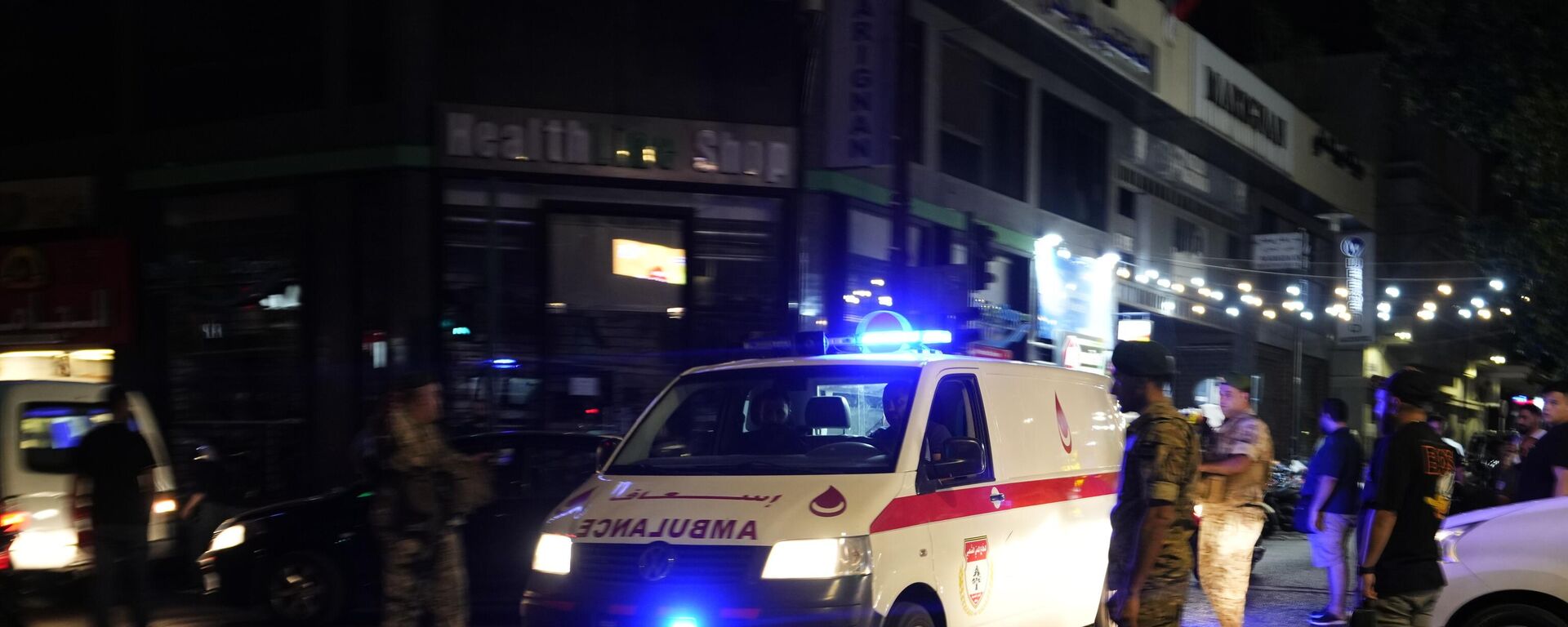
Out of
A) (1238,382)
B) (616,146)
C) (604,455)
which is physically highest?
(616,146)

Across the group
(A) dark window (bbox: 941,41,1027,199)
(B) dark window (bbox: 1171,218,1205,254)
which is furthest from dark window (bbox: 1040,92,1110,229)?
(B) dark window (bbox: 1171,218,1205,254)

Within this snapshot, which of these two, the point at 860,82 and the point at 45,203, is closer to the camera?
the point at 860,82

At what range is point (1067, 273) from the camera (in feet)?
78.4

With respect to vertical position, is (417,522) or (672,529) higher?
(672,529)

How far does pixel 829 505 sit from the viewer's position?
6531 mm

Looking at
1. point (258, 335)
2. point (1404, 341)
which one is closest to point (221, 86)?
point (258, 335)

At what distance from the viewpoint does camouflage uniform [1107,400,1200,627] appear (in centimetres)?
568

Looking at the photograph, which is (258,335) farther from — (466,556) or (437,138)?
(466,556)

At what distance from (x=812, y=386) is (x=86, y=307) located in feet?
45.8

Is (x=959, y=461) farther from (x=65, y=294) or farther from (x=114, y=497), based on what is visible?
(x=65, y=294)

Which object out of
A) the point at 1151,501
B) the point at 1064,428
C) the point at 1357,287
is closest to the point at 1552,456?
the point at 1064,428

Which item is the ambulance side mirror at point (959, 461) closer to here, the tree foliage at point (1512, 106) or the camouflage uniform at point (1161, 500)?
the camouflage uniform at point (1161, 500)

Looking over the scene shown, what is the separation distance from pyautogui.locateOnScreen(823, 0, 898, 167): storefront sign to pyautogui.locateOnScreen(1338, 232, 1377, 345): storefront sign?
22.0 meters

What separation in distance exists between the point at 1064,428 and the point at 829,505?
259 cm
